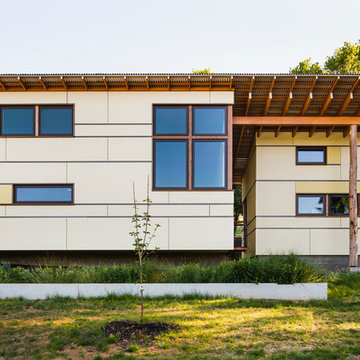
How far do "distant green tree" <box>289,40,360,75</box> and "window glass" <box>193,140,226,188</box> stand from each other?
13.7 m

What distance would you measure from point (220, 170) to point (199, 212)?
4.61ft

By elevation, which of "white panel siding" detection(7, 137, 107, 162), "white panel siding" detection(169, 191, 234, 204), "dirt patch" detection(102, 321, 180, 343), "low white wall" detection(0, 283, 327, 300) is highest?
"white panel siding" detection(7, 137, 107, 162)

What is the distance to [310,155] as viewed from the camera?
15305 mm

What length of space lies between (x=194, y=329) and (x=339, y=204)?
9.26m

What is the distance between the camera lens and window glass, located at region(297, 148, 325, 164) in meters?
15.2

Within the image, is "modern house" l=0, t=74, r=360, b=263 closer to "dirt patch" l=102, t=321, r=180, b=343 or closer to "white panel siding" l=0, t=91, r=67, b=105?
"white panel siding" l=0, t=91, r=67, b=105

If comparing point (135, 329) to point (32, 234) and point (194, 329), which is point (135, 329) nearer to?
point (194, 329)

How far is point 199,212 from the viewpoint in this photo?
13.0m

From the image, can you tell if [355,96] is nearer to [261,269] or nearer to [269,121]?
[269,121]

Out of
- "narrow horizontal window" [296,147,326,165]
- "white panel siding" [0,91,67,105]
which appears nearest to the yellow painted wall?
"narrow horizontal window" [296,147,326,165]

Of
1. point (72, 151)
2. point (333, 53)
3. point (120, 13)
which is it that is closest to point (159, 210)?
point (72, 151)

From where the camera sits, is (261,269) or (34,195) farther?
(34,195)

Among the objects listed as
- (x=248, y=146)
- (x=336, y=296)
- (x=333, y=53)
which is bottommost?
(x=336, y=296)

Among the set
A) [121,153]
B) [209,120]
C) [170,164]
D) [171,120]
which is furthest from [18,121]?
[209,120]
